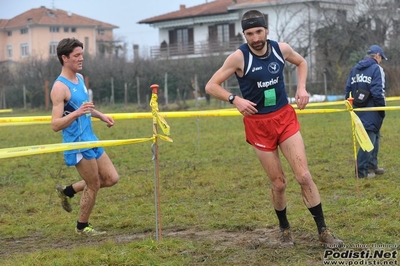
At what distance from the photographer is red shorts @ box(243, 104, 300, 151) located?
6.19m

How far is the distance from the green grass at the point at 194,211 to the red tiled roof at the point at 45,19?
6386 cm

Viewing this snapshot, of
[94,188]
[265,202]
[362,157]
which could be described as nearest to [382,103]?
[362,157]

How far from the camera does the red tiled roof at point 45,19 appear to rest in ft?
248

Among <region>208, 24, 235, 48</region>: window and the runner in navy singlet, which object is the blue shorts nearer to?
the runner in navy singlet

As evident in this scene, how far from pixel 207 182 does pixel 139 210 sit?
217 centimetres

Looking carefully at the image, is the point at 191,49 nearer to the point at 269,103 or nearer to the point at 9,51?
the point at 9,51

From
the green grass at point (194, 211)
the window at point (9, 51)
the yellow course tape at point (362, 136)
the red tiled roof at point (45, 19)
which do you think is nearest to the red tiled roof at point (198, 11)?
the red tiled roof at point (45, 19)

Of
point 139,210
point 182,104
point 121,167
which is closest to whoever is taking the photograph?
point 139,210

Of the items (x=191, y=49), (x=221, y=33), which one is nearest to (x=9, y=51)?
(x=191, y=49)

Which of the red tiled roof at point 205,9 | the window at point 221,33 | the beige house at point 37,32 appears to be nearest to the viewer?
the red tiled roof at point 205,9

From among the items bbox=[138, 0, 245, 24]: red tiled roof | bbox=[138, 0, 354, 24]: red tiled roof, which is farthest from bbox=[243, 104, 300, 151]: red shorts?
bbox=[138, 0, 245, 24]: red tiled roof

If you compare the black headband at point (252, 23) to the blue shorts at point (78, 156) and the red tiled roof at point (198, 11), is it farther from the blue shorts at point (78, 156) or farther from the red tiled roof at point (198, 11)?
the red tiled roof at point (198, 11)

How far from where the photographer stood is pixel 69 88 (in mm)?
6867

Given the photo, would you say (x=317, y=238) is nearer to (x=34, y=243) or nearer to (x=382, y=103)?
(x=34, y=243)
